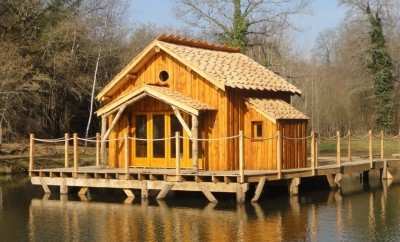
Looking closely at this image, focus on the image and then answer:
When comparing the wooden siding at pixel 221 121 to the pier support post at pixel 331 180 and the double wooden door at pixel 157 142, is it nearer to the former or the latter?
the double wooden door at pixel 157 142

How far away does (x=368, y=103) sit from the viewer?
180 ft

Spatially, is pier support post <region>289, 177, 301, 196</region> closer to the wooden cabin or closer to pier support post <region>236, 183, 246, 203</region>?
the wooden cabin

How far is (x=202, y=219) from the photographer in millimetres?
18797

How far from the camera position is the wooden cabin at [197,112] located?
24.2 m

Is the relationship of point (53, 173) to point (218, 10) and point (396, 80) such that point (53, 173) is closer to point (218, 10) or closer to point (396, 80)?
point (218, 10)

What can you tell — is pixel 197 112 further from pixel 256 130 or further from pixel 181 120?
pixel 256 130

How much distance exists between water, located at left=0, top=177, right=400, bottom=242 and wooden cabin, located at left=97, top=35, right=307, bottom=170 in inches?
66.9

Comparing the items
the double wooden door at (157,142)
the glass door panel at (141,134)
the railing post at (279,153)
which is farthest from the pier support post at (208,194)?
the glass door panel at (141,134)

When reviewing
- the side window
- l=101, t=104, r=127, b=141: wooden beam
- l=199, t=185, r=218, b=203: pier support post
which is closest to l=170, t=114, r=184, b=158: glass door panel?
l=101, t=104, r=127, b=141: wooden beam

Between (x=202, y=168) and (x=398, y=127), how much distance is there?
3358 centimetres

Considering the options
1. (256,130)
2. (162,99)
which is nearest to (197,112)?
(162,99)

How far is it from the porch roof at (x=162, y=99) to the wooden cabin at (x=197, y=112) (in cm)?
3

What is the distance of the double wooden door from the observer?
24906mm

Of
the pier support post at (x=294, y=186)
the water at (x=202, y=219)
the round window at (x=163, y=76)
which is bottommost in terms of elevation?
the water at (x=202, y=219)
